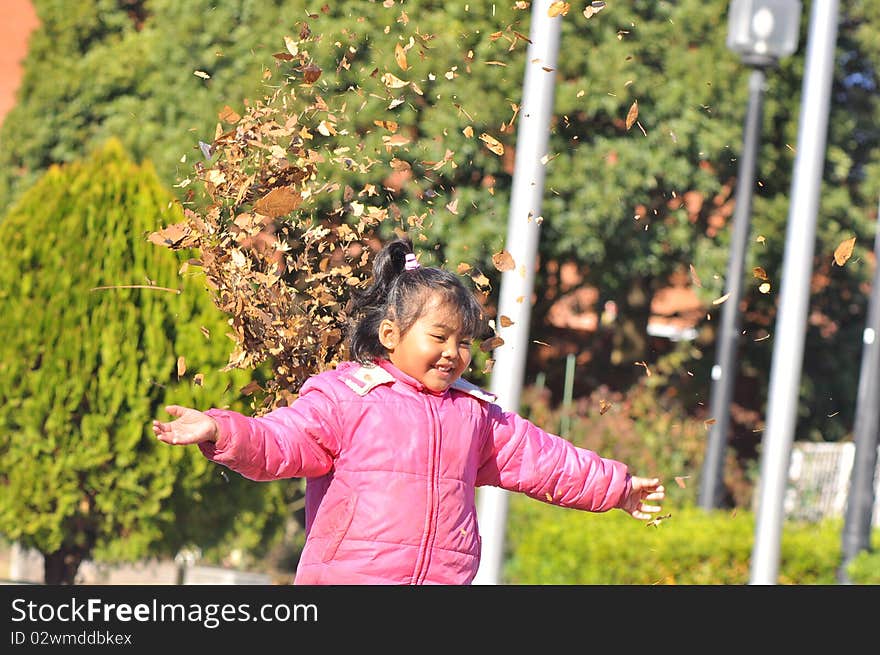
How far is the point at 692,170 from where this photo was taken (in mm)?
15438

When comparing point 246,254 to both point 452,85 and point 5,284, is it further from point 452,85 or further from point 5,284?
point 452,85

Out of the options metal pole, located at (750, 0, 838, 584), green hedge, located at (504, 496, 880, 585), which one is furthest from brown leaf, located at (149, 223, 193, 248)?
green hedge, located at (504, 496, 880, 585)

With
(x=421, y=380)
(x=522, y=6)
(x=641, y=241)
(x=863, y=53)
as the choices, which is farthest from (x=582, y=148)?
(x=421, y=380)

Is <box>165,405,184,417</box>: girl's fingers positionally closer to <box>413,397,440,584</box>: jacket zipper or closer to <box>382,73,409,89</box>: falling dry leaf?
<box>413,397,440,584</box>: jacket zipper

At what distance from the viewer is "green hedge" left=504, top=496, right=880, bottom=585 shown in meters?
11.2

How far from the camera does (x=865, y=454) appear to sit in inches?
413

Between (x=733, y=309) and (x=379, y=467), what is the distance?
926 cm

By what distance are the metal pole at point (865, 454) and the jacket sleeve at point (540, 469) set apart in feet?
24.0

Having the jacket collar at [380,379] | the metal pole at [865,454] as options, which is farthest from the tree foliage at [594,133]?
the jacket collar at [380,379]

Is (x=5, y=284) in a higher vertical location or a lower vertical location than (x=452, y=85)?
lower

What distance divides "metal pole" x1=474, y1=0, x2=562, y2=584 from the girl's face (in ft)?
12.3

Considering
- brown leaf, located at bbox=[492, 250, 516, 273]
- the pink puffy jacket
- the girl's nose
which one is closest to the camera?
the pink puffy jacket

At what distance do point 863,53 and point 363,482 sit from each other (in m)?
15.4

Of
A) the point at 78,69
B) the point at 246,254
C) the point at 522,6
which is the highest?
the point at 78,69
